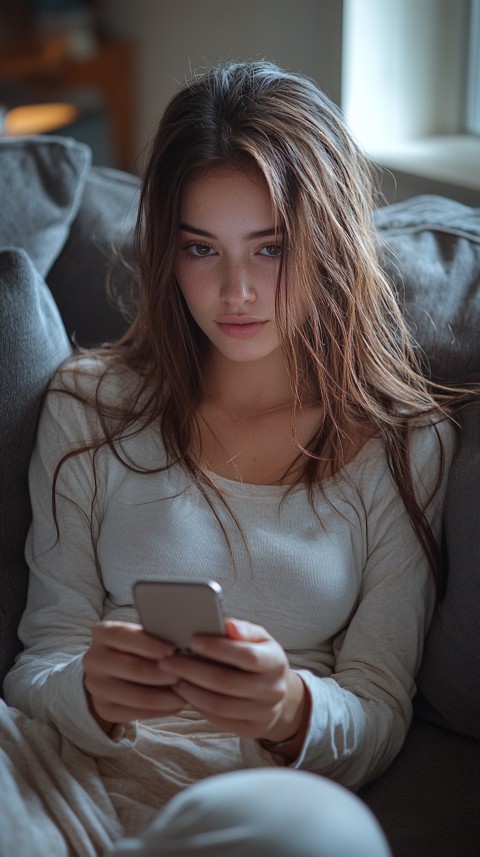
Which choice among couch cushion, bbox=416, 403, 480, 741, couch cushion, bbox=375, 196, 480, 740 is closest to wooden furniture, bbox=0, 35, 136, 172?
couch cushion, bbox=375, 196, 480, 740

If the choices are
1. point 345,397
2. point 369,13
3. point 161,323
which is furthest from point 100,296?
point 369,13

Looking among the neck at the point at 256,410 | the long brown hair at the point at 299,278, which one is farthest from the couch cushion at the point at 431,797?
the neck at the point at 256,410

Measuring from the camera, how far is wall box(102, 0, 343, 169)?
7.16 ft

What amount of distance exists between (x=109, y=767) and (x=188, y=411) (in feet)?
1.48

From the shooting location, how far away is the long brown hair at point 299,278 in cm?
117

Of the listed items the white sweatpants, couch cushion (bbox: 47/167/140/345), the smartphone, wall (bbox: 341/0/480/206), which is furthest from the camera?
wall (bbox: 341/0/480/206)

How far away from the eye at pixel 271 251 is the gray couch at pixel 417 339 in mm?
242

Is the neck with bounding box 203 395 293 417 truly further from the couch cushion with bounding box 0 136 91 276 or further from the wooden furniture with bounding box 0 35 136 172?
the wooden furniture with bounding box 0 35 136 172

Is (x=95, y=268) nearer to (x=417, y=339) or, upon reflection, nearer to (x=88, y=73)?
(x=417, y=339)

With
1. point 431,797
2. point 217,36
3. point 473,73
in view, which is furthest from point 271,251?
point 217,36

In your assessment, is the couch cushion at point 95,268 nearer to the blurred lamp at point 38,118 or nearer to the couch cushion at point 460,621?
the couch cushion at point 460,621

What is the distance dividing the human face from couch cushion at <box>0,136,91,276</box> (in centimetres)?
44

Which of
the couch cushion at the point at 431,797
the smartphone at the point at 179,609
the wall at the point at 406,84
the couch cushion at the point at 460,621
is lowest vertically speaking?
the couch cushion at the point at 431,797

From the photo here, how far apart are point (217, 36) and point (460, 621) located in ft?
7.27
